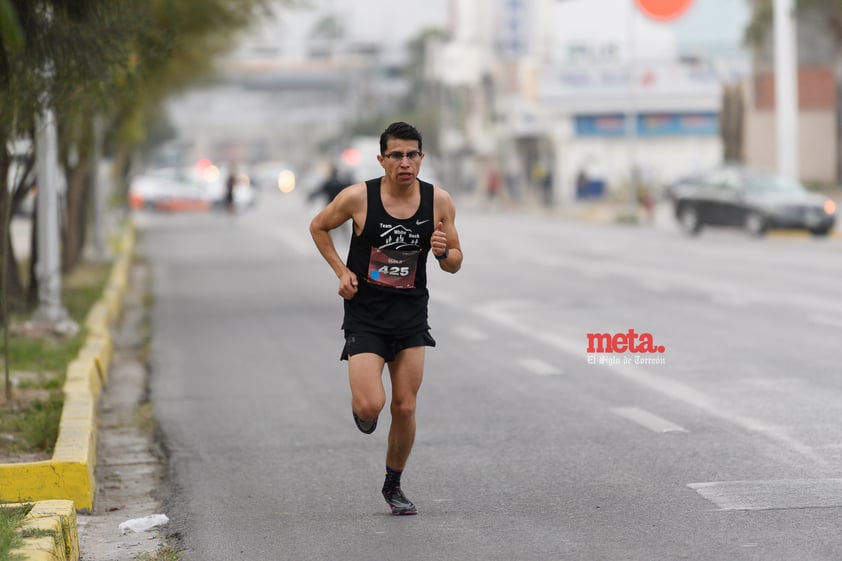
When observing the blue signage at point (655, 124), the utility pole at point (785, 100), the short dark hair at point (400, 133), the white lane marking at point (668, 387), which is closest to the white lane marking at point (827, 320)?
the white lane marking at point (668, 387)

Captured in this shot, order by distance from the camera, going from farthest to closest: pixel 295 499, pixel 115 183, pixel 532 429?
1. pixel 115 183
2. pixel 532 429
3. pixel 295 499

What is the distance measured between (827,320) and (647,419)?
6.67m

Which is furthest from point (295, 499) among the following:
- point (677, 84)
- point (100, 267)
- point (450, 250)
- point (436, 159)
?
Result: point (436, 159)

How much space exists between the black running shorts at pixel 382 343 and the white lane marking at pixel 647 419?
2872 millimetres

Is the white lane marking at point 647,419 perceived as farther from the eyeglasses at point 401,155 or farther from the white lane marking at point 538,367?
the eyeglasses at point 401,155

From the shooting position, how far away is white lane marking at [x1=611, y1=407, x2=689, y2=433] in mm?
10469

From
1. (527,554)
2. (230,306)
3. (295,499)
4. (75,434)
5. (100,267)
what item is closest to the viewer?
(527,554)

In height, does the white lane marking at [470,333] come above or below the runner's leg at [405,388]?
below

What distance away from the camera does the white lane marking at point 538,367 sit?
45.0 ft

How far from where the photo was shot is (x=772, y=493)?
815 centimetres

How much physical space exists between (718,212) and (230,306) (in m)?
18.5

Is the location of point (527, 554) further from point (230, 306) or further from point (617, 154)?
point (617, 154)

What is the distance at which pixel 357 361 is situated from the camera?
310 inches

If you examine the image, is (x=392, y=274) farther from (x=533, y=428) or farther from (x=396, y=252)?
(x=533, y=428)
